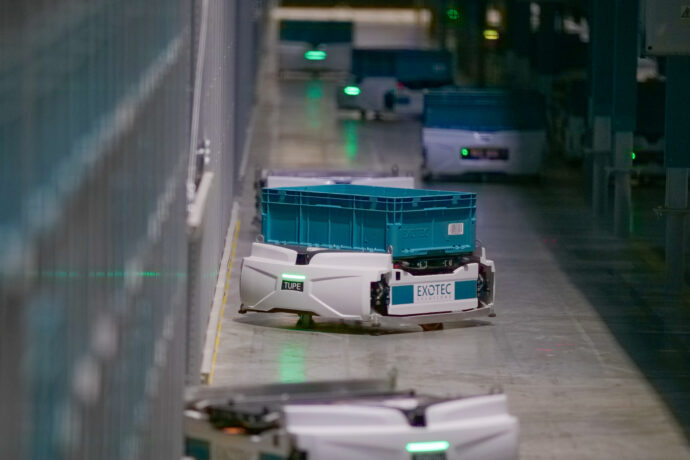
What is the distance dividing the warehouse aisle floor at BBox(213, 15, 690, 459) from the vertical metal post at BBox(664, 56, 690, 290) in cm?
63

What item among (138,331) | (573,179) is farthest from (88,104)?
(573,179)

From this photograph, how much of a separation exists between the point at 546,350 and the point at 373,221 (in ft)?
8.76

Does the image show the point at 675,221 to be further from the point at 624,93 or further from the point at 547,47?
the point at 547,47

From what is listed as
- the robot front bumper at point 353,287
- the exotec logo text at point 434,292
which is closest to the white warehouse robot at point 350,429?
the robot front bumper at point 353,287

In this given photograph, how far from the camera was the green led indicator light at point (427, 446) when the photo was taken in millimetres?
9375

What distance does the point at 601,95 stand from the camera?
29656mm

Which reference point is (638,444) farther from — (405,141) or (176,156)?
(405,141)

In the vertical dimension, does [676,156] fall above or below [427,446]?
above

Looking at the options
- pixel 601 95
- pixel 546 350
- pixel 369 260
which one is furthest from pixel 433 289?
pixel 601 95

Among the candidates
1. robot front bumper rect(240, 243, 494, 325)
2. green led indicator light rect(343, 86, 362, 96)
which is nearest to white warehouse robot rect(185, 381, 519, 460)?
robot front bumper rect(240, 243, 494, 325)

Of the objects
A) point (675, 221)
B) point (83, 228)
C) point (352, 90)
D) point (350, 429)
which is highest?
point (352, 90)

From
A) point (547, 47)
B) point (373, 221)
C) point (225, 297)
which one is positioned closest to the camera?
point (373, 221)

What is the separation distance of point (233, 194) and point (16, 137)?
25.1m

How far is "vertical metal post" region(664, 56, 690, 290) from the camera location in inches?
853
